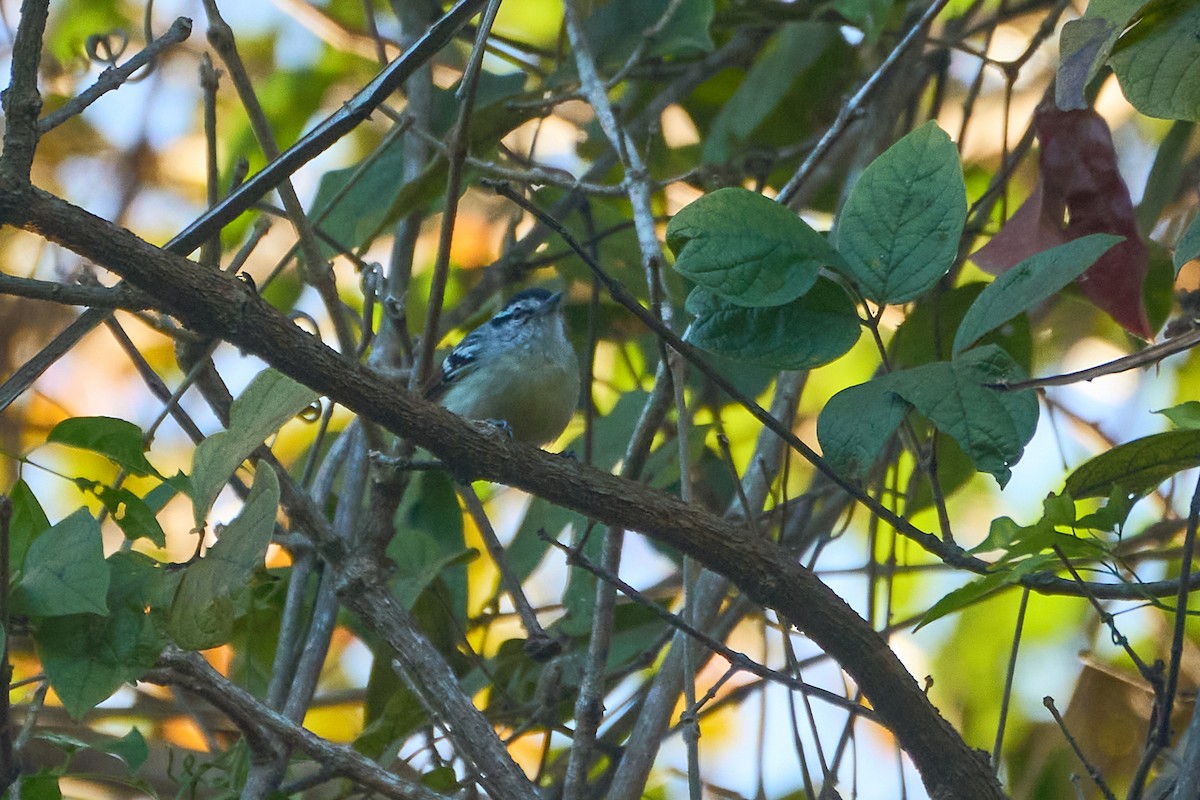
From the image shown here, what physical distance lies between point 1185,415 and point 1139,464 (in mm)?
203

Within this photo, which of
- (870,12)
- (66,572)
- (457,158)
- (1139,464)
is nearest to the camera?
(66,572)

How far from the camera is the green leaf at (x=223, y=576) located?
214 cm

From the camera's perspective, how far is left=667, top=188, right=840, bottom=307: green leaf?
6.91 feet

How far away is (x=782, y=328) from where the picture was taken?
2.22 meters

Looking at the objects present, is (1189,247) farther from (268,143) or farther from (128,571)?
(128,571)

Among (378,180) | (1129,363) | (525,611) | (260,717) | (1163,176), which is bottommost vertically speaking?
(260,717)

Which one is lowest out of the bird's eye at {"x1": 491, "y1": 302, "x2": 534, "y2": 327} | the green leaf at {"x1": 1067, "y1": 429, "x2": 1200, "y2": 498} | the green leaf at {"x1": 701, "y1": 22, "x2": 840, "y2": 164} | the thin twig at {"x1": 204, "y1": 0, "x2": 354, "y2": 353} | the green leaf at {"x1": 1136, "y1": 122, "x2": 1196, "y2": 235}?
the green leaf at {"x1": 1067, "y1": 429, "x2": 1200, "y2": 498}

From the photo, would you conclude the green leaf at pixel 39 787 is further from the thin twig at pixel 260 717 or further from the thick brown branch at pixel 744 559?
the thick brown branch at pixel 744 559

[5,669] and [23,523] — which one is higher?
[23,523]

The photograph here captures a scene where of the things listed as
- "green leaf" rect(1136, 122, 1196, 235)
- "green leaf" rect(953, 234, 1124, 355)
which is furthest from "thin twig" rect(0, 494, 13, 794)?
"green leaf" rect(1136, 122, 1196, 235)

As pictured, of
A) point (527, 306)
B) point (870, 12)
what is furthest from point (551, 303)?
point (870, 12)

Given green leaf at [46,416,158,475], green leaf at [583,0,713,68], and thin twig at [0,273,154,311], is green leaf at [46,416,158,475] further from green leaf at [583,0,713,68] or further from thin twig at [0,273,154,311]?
green leaf at [583,0,713,68]

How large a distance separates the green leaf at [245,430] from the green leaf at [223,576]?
0.08 metres

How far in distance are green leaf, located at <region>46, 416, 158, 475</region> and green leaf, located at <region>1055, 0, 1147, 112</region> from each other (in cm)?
176
